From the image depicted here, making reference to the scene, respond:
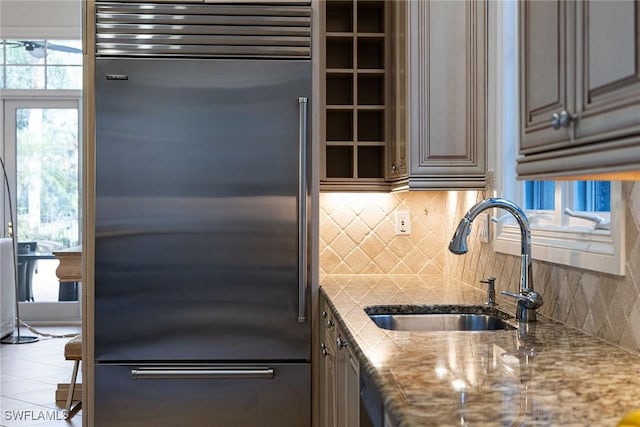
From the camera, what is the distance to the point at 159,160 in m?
2.79

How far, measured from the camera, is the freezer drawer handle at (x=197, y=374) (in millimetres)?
2773

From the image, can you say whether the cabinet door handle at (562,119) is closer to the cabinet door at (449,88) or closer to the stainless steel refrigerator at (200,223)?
the cabinet door at (449,88)

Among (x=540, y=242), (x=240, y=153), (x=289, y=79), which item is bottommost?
(x=540, y=242)

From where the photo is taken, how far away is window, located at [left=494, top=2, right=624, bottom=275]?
5.62 ft

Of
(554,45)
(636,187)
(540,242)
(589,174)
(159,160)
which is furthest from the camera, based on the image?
(159,160)

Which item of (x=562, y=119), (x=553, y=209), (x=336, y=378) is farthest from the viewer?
(x=553, y=209)

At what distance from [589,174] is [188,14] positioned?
6.82 feet

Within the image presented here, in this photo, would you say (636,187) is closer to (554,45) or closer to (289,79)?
(554,45)

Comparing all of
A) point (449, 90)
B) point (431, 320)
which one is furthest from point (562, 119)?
point (449, 90)

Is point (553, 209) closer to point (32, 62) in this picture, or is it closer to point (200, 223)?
point (200, 223)

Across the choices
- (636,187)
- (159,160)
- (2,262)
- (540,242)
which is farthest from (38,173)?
(636,187)

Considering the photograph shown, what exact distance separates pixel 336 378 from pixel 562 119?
4.28 feet

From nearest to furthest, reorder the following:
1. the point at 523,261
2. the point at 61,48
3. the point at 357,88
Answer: the point at 523,261 → the point at 357,88 → the point at 61,48

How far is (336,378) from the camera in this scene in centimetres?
220
